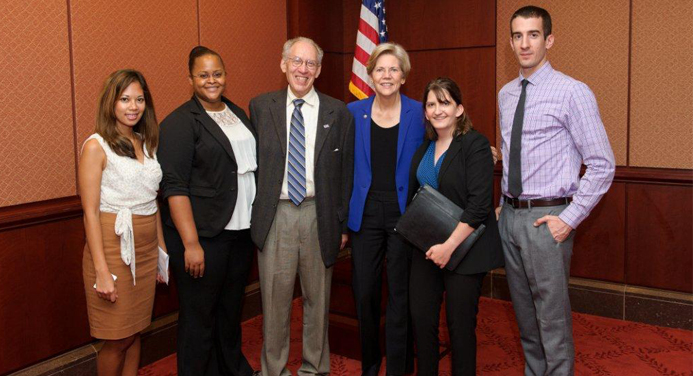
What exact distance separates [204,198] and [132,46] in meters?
1.17

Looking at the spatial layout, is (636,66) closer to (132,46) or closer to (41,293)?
(132,46)

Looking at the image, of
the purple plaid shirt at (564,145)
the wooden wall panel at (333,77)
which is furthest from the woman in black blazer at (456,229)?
the wooden wall panel at (333,77)

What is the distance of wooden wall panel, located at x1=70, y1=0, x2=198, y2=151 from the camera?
322 centimetres

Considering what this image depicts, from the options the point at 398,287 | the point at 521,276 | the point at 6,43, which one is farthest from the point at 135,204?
the point at 521,276

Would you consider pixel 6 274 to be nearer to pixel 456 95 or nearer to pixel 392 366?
pixel 392 366

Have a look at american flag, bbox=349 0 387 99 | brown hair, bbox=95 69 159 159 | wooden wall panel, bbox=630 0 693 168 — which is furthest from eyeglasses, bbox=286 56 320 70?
wooden wall panel, bbox=630 0 693 168

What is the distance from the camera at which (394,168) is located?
2980 mm

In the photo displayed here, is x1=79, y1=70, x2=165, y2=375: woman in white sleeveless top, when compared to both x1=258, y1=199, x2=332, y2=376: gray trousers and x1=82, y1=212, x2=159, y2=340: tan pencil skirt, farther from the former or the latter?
x1=258, y1=199, x2=332, y2=376: gray trousers

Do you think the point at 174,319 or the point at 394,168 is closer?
the point at 394,168

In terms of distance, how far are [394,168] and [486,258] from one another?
2.09 ft

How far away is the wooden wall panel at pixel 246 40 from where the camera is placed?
4.02 meters

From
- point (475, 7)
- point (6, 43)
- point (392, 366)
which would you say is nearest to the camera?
point (6, 43)

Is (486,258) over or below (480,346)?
over

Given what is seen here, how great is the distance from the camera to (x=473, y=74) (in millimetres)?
4895
